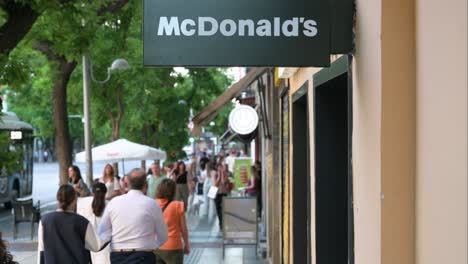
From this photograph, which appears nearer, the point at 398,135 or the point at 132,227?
the point at 398,135

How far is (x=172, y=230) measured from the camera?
9.24m

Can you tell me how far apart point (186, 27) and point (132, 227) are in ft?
12.6

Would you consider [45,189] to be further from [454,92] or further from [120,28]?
[454,92]

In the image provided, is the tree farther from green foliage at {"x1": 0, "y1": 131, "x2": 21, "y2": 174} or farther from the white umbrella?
green foliage at {"x1": 0, "y1": 131, "x2": 21, "y2": 174}

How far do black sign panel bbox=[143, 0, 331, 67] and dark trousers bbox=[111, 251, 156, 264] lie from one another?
150 inches

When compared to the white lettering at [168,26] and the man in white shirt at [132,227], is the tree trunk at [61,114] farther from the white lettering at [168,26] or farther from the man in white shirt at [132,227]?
the white lettering at [168,26]

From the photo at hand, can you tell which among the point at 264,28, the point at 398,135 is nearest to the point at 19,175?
the point at 264,28

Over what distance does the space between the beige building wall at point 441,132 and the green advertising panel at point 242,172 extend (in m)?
23.0

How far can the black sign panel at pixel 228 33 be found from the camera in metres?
4.43

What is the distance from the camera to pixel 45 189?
140ft

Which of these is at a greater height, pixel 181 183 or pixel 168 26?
pixel 168 26

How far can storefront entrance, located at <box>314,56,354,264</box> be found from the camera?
6.94 metres

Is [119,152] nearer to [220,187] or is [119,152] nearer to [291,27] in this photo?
[220,187]

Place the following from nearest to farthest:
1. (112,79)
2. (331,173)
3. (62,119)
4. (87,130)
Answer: (331,173) → (62,119) → (87,130) → (112,79)
